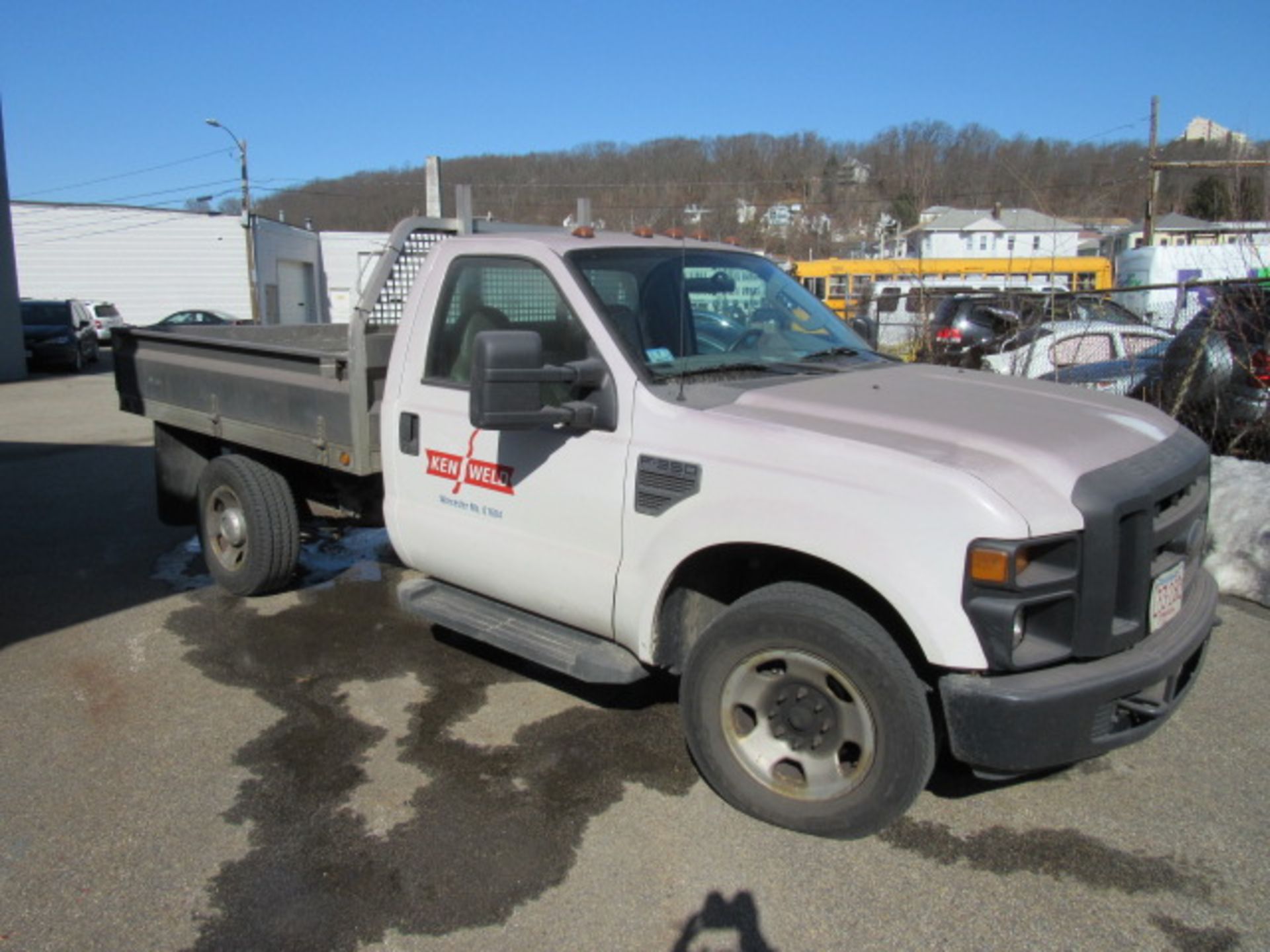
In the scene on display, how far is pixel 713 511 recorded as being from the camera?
330 centimetres

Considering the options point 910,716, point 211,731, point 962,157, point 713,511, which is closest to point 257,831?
point 211,731

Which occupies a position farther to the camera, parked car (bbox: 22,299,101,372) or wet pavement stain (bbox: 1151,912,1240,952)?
parked car (bbox: 22,299,101,372)

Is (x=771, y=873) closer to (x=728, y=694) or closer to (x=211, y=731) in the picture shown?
(x=728, y=694)

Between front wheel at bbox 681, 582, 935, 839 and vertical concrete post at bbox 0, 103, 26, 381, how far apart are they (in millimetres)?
24027

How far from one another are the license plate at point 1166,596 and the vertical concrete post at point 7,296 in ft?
81.9

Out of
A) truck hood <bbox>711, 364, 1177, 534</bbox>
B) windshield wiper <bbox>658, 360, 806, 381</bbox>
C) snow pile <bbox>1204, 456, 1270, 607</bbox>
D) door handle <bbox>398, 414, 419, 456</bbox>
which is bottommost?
snow pile <bbox>1204, 456, 1270, 607</bbox>

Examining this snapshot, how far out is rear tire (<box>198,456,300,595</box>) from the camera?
221 inches

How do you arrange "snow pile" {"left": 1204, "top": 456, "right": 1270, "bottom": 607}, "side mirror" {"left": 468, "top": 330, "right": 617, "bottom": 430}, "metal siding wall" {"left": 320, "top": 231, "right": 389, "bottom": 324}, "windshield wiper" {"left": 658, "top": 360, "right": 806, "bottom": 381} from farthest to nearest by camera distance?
"metal siding wall" {"left": 320, "top": 231, "right": 389, "bottom": 324}, "snow pile" {"left": 1204, "top": 456, "right": 1270, "bottom": 607}, "windshield wiper" {"left": 658, "top": 360, "right": 806, "bottom": 381}, "side mirror" {"left": 468, "top": 330, "right": 617, "bottom": 430}

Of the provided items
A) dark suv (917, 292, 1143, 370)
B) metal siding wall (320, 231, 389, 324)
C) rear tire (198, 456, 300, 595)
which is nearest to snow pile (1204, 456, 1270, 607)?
dark suv (917, 292, 1143, 370)

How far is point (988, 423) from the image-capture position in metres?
3.29

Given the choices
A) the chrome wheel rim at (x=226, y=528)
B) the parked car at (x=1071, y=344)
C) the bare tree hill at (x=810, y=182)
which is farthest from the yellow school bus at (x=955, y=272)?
the chrome wheel rim at (x=226, y=528)

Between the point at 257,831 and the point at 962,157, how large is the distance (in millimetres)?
25513

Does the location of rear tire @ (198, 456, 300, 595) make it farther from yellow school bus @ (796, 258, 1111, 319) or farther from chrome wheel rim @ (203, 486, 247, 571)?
yellow school bus @ (796, 258, 1111, 319)

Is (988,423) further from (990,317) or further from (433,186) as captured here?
(990,317)
